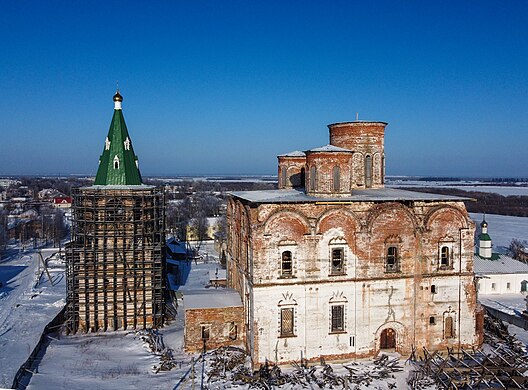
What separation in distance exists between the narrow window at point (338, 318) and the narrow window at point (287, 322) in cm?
164

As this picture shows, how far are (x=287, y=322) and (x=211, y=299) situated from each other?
12.6ft

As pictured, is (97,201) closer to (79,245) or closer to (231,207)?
(79,245)

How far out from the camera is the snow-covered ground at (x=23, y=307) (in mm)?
18047

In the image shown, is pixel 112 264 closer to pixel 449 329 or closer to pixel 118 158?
pixel 118 158

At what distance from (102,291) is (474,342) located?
16073mm

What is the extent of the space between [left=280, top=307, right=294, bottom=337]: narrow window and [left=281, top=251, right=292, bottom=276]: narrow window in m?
1.35

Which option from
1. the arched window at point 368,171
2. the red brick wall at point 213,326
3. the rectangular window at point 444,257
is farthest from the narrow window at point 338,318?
the arched window at point 368,171

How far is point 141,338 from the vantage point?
65.5 ft

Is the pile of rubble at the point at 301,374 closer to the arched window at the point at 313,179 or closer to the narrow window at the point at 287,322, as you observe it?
the narrow window at the point at 287,322

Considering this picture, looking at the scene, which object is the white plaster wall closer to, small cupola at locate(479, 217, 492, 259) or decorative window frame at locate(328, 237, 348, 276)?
decorative window frame at locate(328, 237, 348, 276)

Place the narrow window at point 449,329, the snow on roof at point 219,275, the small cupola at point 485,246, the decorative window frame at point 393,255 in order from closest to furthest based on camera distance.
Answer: the decorative window frame at point 393,255 < the narrow window at point 449,329 < the snow on roof at point 219,275 < the small cupola at point 485,246

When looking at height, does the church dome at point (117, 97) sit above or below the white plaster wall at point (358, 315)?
above

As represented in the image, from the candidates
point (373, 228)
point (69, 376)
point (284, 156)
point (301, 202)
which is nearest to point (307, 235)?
point (301, 202)

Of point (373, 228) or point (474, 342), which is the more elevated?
point (373, 228)
